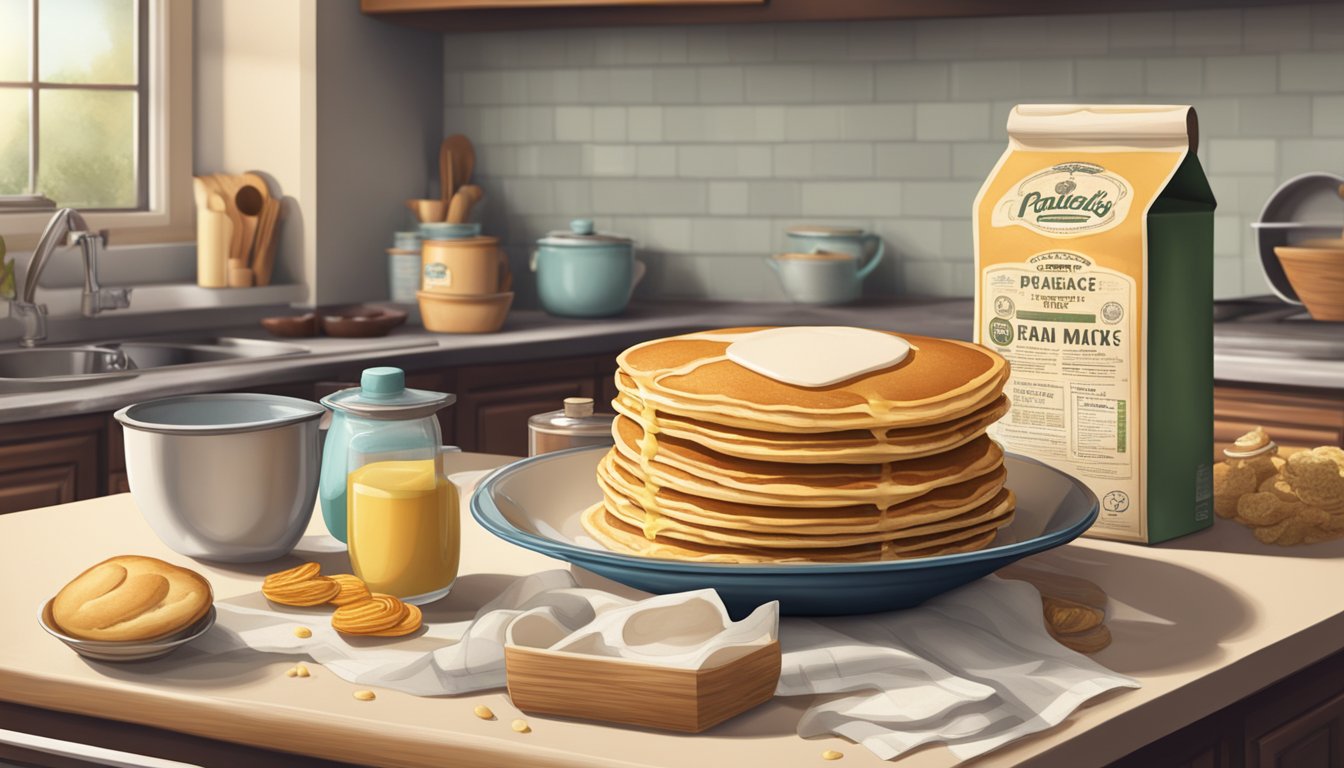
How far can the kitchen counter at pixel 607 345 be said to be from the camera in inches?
107

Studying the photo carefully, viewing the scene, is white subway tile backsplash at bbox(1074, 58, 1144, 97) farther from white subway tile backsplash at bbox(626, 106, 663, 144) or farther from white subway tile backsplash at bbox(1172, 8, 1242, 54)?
white subway tile backsplash at bbox(626, 106, 663, 144)

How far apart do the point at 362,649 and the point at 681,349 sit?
35 cm

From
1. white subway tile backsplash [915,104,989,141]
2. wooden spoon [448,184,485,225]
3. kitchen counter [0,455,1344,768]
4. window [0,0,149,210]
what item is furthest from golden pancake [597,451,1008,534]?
wooden spoon [448,184,485,225]

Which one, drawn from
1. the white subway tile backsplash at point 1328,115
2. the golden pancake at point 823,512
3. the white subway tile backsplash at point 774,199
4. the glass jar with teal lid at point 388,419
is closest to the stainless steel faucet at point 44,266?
the white subway tile backsplash at point 774,199

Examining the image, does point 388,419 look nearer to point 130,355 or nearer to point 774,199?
point 130,355

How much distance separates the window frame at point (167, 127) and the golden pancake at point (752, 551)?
3.11 m

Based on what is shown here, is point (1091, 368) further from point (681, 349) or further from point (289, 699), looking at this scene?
point (289, 699)

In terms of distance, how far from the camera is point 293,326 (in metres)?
3.49

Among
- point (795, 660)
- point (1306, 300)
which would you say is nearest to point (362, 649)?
point (795, 660)

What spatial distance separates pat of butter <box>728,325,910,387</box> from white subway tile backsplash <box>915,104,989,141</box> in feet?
9.29

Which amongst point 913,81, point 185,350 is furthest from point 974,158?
point 185,350

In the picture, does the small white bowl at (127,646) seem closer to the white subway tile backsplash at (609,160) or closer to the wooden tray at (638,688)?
the wooden tray at (638,688)

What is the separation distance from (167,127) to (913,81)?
1.95m

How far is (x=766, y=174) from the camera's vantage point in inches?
164
